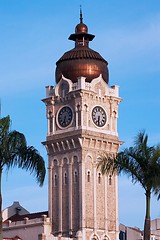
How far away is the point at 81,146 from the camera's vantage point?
10612 centimetres

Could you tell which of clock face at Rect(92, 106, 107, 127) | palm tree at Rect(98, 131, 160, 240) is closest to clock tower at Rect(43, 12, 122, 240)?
clock face at Rect(92, 106, 107, 127)

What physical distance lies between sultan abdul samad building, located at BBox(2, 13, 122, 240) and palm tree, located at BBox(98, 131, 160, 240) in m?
53.7

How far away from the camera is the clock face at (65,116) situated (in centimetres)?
10900

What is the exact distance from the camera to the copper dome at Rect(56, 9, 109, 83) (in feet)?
359

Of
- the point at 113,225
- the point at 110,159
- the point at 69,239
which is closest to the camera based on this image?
the point at 110,159

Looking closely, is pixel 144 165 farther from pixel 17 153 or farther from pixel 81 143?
pixel 81 143

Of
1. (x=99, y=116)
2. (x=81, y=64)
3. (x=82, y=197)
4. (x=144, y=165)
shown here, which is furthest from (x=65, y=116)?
(x=144, y=165)

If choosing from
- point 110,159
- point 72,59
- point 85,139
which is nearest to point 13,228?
point 85,139

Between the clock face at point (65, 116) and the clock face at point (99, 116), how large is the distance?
279cm

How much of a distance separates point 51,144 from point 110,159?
2336 inches

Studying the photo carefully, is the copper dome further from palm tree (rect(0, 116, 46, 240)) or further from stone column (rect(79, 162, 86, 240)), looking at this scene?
palm tree (rect(0, 116, 46, 240))

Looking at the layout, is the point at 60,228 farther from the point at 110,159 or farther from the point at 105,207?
the point at 110,159

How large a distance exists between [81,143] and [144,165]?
185ft

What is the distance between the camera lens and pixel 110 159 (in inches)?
1997
